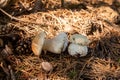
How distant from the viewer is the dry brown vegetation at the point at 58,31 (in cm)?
240

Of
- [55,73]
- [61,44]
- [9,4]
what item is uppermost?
[9,4]

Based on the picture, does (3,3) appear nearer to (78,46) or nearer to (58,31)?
(58,31)

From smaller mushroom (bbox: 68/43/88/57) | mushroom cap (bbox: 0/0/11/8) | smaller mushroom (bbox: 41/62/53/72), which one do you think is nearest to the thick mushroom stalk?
smaller mushroom (bbox: 68/43/88/57)

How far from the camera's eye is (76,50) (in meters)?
2.55

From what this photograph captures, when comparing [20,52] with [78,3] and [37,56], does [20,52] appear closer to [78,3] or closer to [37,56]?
[37,56]

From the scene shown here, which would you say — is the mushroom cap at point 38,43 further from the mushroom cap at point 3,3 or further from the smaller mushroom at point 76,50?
the mushroom cap at point 3,3

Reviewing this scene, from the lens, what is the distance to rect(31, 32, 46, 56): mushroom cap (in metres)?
2.42

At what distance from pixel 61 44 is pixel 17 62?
421 mm

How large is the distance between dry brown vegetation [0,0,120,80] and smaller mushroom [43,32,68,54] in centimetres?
7

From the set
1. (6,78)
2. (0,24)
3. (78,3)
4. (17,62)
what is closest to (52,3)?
(78,3)

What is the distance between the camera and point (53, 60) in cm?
254

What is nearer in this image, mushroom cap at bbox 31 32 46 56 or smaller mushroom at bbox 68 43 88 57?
mushroom cap at bbox 31 32 46 56

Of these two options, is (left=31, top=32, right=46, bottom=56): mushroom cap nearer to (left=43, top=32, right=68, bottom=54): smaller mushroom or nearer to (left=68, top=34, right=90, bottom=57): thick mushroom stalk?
(left=43, top=32, right=68, bottom=54): smaller mushroom

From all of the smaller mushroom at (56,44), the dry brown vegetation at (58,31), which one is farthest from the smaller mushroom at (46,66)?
the smaller mushroom at (56,44)
